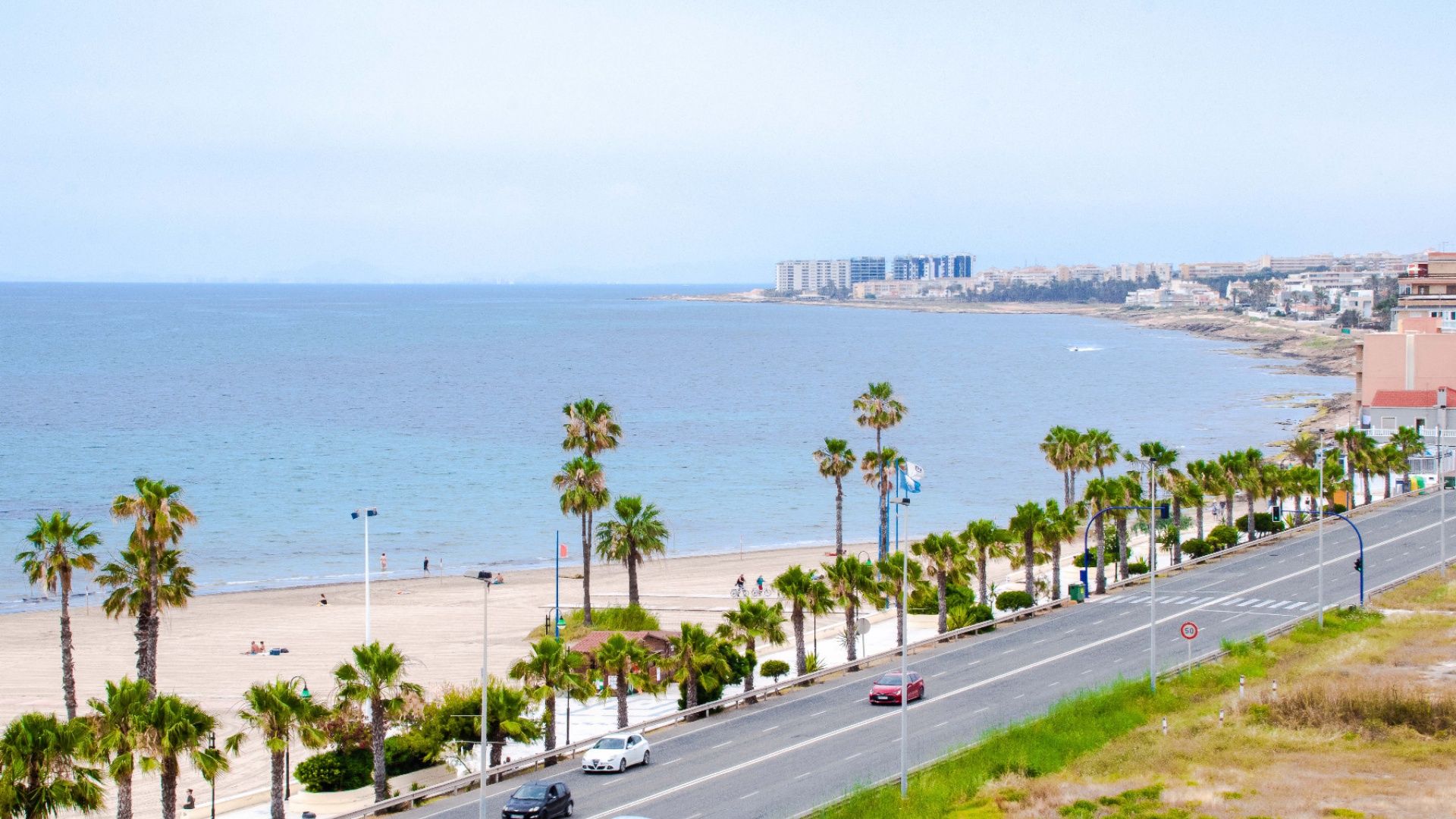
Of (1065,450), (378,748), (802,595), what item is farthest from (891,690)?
(1065,450)

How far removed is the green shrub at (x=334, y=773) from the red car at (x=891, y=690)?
15.4 m

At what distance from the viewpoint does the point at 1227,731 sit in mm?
35812

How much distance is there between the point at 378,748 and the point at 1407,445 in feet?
256

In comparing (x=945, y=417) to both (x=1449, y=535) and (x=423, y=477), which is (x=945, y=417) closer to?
(x=423, y=477)

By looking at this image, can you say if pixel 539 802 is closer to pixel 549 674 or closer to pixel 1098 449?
pixel 549 674

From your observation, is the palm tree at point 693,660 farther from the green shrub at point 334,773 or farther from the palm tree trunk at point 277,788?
the palm tree trunk at point 277,788

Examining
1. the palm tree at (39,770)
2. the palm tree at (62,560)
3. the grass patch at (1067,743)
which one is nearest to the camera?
the palm tree at (39,770)

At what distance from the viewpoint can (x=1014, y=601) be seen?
182ft

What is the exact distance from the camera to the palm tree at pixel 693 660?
40.0 m

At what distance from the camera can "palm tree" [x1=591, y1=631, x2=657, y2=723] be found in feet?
124

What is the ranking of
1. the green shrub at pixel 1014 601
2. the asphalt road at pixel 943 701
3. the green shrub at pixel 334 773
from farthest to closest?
the green shrub at pixel 1014 601 < the green shrub at pixel 334 773 < the asphalt road at pixel 943 701

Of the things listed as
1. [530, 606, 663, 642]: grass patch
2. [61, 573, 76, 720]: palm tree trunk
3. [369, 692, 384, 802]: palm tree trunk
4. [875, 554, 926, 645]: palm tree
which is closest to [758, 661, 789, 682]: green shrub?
[875, 554, 926, 645]: palm tree

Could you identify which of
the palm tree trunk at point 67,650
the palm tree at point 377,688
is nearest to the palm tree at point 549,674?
the palm tree at point 377,688

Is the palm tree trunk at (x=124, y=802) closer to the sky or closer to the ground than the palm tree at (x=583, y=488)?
closer to the ground
